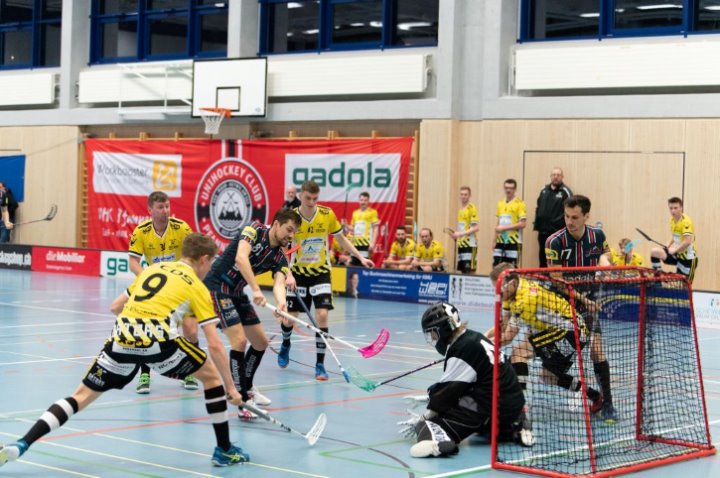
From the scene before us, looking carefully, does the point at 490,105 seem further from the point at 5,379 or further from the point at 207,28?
the point at 5,379

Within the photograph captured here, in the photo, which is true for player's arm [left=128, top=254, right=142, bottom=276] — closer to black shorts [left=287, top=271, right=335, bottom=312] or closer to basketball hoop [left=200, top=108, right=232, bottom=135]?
black shorts [left=287, top=271, right=335, bottom=312]

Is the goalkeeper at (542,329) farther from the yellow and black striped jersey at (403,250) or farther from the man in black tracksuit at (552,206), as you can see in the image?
the yellow and black striped jersey at (403,250)

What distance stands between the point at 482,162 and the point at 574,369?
12268mm

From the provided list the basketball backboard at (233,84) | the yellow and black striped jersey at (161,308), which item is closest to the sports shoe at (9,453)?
the yellow and black striped jersey at (161,308)

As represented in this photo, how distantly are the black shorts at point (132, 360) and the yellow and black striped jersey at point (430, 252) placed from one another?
14.5m

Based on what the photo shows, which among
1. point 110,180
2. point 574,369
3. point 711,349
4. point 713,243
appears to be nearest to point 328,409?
point 574,369

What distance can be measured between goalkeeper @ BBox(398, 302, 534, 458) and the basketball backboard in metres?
17.3

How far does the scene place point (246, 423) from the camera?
907 centimetres

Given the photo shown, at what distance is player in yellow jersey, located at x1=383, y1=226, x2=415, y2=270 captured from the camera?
2192cm

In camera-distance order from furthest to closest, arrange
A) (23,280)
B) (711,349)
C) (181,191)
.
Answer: (181,191) → (23,280) → (711,349)

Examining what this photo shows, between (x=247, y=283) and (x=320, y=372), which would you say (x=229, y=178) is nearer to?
(x=320, y=372)

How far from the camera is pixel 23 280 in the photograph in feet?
80.1

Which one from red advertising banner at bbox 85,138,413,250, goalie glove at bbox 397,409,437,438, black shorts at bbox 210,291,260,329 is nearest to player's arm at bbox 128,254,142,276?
black shorts at bbox 210,291,260,329

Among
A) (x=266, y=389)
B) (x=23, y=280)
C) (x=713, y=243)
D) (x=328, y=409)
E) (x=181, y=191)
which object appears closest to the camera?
(x=328, y=409)
